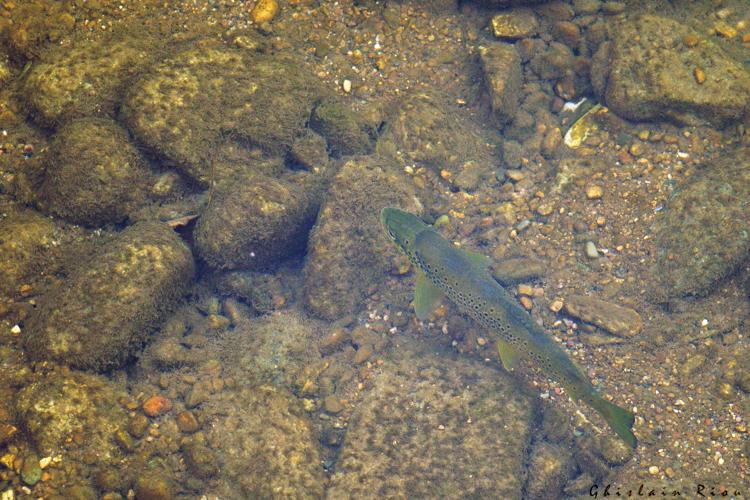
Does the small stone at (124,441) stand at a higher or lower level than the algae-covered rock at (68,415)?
lower

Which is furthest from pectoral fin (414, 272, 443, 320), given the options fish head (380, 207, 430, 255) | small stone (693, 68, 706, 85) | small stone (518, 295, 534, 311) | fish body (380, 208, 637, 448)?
small stone (693, 68, 706, 85)

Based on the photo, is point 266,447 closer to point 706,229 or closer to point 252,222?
point 252,222

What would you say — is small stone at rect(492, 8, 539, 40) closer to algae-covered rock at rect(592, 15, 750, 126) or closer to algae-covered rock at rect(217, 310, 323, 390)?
algae-covered rock at rect(592, 15, 750, 126)

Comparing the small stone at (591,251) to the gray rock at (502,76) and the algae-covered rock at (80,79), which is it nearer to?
the gray rock at (502,76)

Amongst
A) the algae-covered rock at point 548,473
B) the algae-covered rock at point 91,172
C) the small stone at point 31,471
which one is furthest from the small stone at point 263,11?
the algae-covered rock at point 548,473

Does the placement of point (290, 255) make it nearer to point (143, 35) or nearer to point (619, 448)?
point (143, 35)

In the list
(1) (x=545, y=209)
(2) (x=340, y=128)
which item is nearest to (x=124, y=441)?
(2) (x=340, y=128)

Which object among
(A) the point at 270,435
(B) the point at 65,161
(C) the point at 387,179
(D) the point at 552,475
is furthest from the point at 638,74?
(B) the point at 65,161
